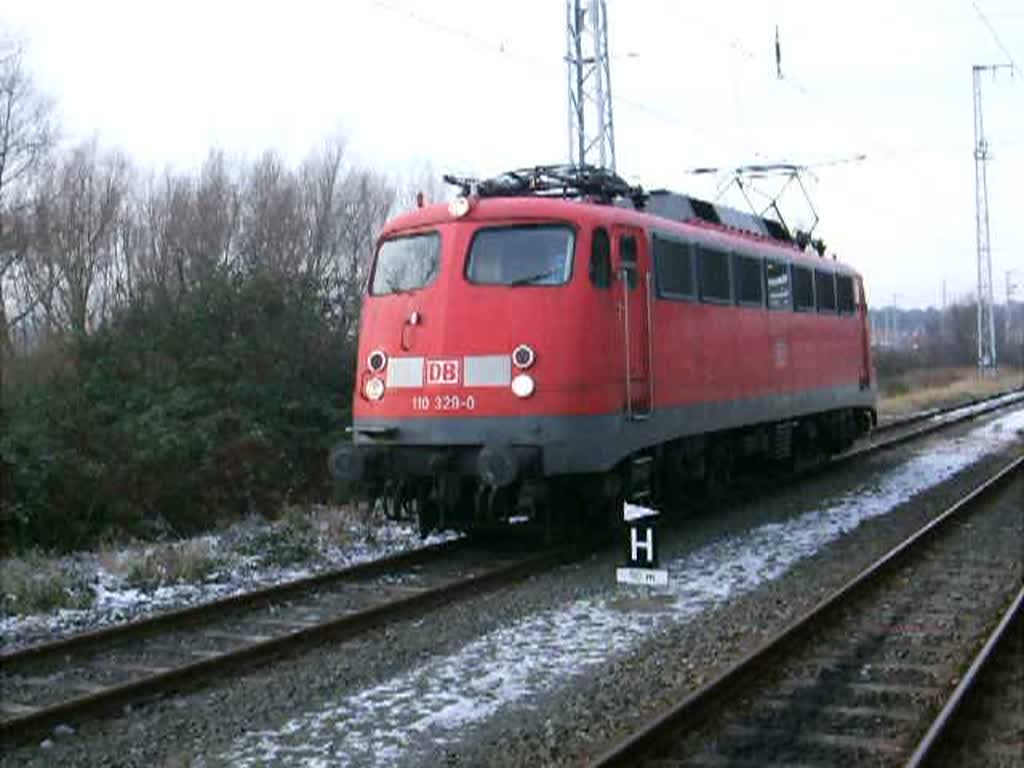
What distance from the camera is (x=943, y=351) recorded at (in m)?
86.4

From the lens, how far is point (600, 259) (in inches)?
445

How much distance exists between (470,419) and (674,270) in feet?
10.6

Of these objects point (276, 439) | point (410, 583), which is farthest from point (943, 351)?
point (410, 583)

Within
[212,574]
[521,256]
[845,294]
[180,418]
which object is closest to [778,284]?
[845,294]

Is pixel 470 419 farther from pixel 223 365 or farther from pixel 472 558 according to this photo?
pixel 223 365

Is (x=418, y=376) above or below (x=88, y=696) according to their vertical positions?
above

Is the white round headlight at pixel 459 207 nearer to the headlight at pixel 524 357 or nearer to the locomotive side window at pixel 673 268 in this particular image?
the headlight at pixel 524 357

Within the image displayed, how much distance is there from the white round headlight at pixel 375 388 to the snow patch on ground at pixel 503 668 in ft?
10.3

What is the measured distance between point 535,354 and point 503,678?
4.07 m

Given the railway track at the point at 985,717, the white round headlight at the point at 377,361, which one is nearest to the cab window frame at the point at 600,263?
the white round headlight at the point at 377,361

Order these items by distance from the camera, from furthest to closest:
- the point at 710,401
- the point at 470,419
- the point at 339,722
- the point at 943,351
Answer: the point at 943,351 < the point at 710,401 < the point at 470,419 < the point at 339,722

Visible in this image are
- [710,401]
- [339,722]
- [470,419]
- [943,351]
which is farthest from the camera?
[943,351]

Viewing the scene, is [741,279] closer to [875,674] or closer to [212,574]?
[212,574]

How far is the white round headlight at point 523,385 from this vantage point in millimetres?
10750
